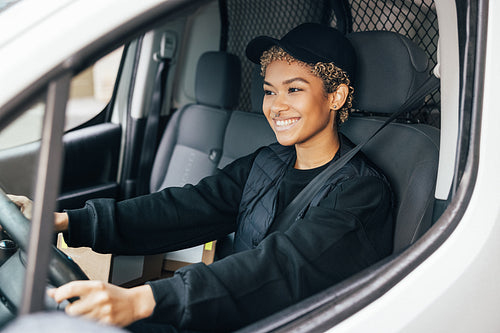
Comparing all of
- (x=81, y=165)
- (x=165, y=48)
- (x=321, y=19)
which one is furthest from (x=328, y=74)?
(x=81, y=165)

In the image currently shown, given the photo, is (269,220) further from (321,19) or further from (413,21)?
(321,19)

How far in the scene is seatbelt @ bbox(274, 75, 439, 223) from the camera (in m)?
1.41

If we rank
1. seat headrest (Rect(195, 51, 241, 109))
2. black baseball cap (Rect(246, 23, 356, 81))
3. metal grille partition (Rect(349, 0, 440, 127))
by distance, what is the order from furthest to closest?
seat headrest (Rect(195, 51, 241, 109))
metal grille partition (Rect(349, 0, 440, 127))
black baseball cap (Rect(246, 23, 356, 81))

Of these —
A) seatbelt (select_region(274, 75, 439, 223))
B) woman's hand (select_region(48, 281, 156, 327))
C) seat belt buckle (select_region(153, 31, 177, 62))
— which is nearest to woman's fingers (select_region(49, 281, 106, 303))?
woman's hand (select_region(48, 281, 156, 327))

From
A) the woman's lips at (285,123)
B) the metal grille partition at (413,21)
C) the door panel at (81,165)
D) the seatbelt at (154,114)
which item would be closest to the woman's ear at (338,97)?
the woman's lips at (285,123)

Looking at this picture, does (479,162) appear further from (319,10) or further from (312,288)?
(319,10)

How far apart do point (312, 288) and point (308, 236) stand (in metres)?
0.12

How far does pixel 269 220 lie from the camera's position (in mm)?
1483

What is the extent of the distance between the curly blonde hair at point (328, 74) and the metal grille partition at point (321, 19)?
22cm

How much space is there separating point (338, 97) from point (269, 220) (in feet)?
1.47

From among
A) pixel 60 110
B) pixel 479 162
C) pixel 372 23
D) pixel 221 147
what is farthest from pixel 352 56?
pixel 60 110

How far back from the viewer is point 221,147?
7.72ft

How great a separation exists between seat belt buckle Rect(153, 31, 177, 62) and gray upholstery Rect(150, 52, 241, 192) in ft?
1.03

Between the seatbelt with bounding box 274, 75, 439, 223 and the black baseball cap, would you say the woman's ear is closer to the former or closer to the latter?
the black baseball cap
